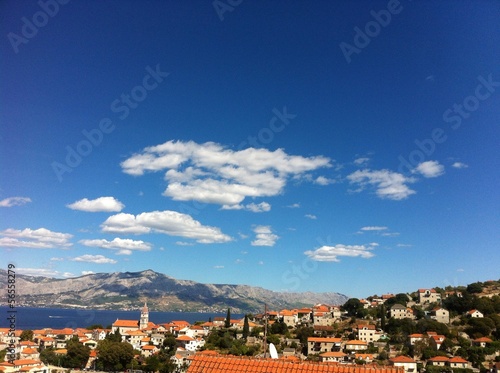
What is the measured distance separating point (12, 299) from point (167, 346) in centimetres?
5713

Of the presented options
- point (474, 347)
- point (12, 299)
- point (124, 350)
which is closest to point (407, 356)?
point (474, 347)

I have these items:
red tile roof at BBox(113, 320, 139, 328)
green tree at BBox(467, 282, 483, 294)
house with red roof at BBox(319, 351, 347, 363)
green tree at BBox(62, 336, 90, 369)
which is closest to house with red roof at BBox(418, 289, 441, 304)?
green tree at BBox(467, 282, 483, 294)

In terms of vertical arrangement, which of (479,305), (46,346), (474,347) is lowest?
(46,346)

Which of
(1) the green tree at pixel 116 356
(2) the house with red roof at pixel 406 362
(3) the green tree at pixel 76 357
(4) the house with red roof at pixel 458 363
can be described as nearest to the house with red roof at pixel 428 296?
(4) the house with red roof at pixel 458 363

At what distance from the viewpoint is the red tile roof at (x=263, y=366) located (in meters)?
5.69

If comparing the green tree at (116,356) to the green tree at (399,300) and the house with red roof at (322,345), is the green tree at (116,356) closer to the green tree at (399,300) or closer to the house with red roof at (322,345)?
the house with red roof at (322,345)

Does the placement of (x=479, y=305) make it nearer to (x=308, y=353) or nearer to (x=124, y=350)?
(x=308, y=353)

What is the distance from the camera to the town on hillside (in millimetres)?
46000

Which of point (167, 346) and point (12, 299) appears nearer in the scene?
point (12, 299)

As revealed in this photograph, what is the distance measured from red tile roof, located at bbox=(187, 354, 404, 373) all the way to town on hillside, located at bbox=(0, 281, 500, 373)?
110 feet

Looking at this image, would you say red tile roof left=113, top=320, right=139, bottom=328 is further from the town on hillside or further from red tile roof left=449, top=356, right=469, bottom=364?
red tile roof left=449, top=356, right=469, bottom=364

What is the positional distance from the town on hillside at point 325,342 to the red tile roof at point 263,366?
33427 millimetres

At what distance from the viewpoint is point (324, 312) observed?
72250 millimetres

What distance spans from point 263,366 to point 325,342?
5179cm
